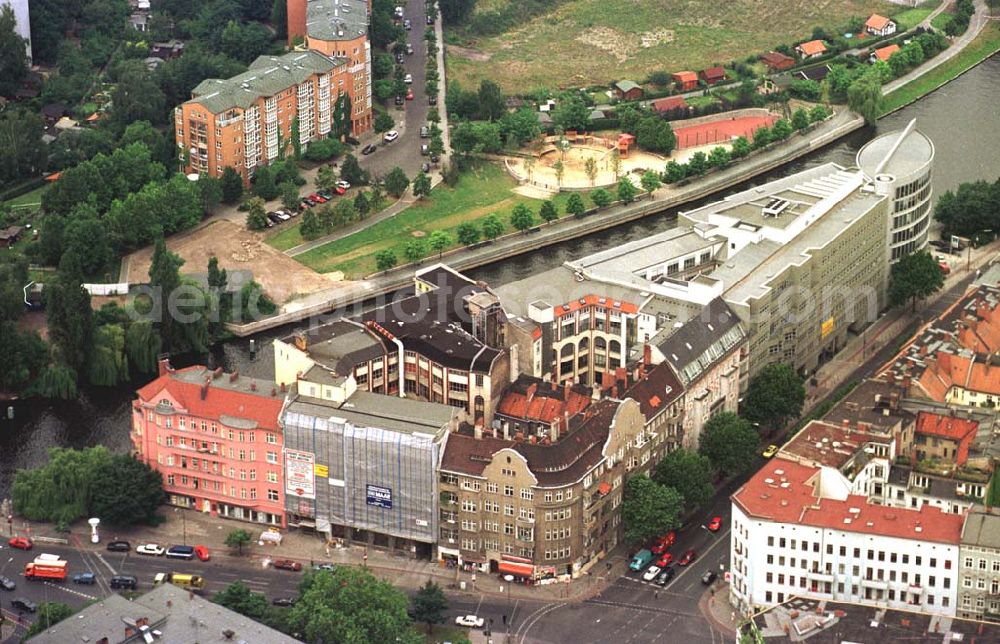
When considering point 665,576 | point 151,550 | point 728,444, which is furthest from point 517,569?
point 151,550

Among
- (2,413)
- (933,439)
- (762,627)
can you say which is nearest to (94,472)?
(2,413)

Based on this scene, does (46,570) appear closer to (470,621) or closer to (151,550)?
(151,550)

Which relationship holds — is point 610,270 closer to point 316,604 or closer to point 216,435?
point 216,435

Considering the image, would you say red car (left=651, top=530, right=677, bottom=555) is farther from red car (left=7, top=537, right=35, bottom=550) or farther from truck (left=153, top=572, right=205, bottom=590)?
red car (left=7, top=537, right=35, bottom=550)

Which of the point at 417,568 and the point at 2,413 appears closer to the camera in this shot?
the point at 417,568

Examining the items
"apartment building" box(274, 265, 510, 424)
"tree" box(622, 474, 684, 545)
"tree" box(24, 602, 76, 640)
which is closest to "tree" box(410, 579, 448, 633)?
"tree" box(622, 474, 684, 545)

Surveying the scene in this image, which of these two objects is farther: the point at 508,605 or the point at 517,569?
the point at 517,569
